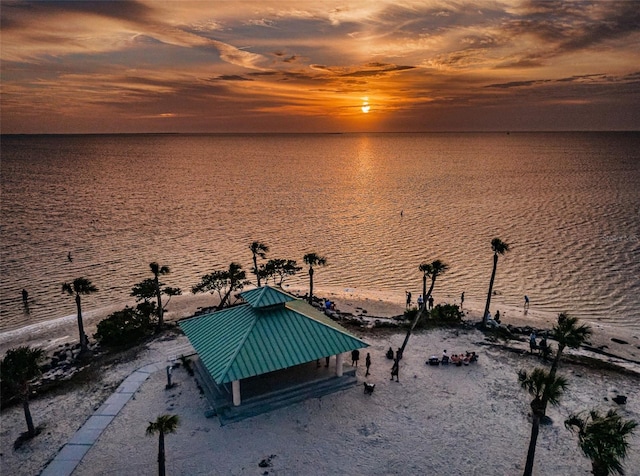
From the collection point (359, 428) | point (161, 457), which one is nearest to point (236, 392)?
point (161, 457)

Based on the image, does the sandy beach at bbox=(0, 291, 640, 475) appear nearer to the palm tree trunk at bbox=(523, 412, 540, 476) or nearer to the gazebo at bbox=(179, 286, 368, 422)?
the palm tree trunk at bbox=(523, 412, 540, 476)

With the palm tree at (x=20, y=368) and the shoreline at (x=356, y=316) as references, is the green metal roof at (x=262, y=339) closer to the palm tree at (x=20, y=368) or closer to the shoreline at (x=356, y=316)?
the palm tree at (x=20, y=368)

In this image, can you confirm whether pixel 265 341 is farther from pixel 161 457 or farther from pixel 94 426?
pixel 94 426

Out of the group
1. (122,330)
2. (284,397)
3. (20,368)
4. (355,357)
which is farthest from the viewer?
(122,330)

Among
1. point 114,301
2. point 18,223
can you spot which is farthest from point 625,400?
point 18,223

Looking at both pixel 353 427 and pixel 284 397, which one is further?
pixel 284 397

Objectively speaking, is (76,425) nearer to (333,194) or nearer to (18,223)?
(18,223)

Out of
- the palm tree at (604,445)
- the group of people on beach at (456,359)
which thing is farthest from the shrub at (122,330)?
the palm tree at (604,445)
